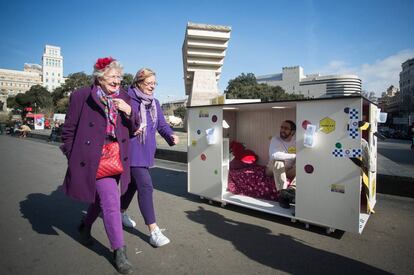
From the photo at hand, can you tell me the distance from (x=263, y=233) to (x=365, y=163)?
69.7 inches

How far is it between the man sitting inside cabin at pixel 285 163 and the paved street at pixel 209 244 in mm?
418

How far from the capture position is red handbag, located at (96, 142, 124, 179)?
2.66 metres

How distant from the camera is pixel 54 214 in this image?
430cm

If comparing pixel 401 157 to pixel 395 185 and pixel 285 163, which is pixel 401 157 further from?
pixel 285 163

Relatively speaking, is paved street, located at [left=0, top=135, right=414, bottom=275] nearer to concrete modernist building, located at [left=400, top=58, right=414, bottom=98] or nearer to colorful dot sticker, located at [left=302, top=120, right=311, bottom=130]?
colorful dot sticker, located at [left=302, top=120, right=311, bottom=130]

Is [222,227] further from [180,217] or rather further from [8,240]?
[8,240]

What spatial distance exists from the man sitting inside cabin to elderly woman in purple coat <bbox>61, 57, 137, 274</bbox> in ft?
8.64

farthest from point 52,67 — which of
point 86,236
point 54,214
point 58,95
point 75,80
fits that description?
point 86,236

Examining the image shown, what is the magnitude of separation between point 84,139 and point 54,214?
2.47m

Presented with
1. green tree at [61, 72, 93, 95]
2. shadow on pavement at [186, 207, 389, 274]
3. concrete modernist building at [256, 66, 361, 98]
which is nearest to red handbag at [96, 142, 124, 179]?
shadow on pavement at [186, 207, 389, 274]

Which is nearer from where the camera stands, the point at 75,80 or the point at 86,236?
the point at 86,236

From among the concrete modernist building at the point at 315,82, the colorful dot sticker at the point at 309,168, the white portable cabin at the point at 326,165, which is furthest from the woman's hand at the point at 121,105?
the concrete modernist building at the point at 315,82

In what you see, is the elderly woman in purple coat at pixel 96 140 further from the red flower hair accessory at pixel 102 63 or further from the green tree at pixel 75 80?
the green tree at pixel 75 80

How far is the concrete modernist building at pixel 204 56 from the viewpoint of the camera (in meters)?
14.1
